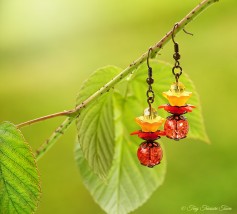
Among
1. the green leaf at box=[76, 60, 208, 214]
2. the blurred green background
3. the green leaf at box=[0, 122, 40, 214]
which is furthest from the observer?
the blurred green background

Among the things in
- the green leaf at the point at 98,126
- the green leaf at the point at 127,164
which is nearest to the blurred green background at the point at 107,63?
the green leaf at the point at 127,164

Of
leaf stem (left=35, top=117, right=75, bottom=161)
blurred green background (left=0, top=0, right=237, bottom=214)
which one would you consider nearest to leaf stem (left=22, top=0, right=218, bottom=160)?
leaf stem (left=35, top=117, right=75, bottom=161)

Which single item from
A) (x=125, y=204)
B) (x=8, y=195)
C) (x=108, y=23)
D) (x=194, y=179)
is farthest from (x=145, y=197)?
(x=108, y=23)

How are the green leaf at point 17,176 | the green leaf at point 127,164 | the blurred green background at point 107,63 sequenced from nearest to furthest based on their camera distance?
the green leaf at point 17,176, the green leaf at point 127,164, the blurred green background at point 107,63

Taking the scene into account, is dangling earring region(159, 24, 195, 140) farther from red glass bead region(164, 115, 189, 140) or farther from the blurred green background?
the blurred green background

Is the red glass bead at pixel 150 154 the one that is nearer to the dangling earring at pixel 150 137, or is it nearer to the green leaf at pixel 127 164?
the dangling earring at pixel 150 137

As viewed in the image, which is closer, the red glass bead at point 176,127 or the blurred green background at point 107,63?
the red glass bead at point 176,127

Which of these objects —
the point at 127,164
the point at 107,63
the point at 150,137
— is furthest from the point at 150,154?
the point at 107,63
